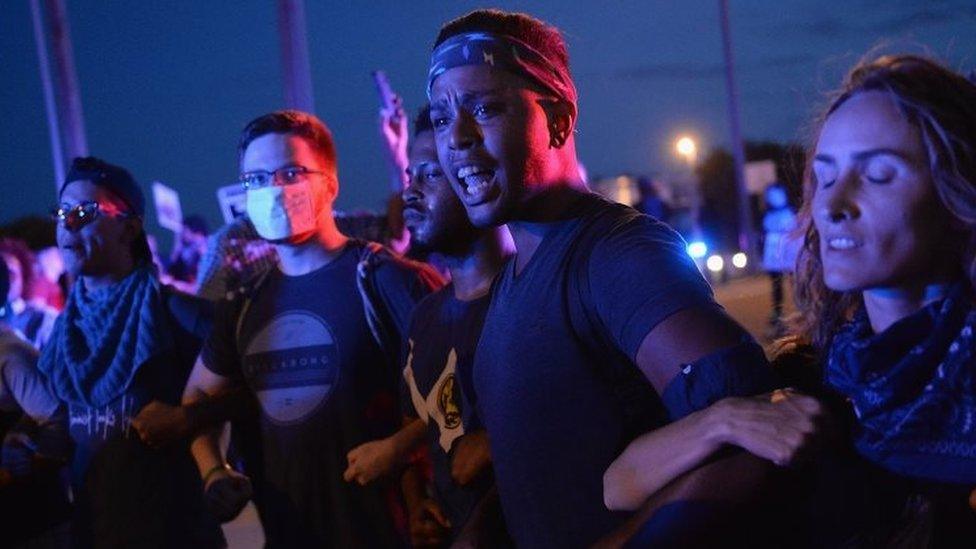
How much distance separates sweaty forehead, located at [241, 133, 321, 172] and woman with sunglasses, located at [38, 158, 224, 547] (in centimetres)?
80

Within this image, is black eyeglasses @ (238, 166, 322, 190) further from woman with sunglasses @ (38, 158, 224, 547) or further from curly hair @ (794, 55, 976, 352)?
curly hair @ (794, 55, 976, 352)

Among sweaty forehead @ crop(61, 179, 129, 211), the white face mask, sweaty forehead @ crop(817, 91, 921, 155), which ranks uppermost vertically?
sweaty forehead @ crop(817, 91, 921, 155)

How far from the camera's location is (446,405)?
2.92 m


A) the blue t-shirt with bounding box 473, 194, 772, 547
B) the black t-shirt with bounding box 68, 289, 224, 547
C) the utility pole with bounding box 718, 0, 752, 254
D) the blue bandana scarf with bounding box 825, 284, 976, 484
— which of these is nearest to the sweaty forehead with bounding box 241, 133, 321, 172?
the black t-shirt with bounding box 68, 289, 224, 547

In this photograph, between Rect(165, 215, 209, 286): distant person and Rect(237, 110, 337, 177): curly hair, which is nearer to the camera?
Rect(237, 110, 337, 177): curly hair

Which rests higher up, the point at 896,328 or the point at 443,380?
the point at 896,328

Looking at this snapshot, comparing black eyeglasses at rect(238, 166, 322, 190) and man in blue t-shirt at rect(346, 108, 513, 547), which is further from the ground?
black eyeglasses at rect(238, 166, 322, 190)

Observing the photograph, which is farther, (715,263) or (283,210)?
(715,263)

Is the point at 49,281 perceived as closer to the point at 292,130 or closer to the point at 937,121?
the point at 292,130

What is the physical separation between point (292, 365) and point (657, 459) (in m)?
2.17

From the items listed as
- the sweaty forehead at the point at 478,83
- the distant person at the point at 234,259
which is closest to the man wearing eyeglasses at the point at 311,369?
the sweaty forehead at the point at 478,83

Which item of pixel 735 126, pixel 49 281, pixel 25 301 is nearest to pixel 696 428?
pixel 25 301

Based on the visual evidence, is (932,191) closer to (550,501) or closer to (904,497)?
(904,497)

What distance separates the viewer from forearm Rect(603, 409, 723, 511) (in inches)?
63.7
